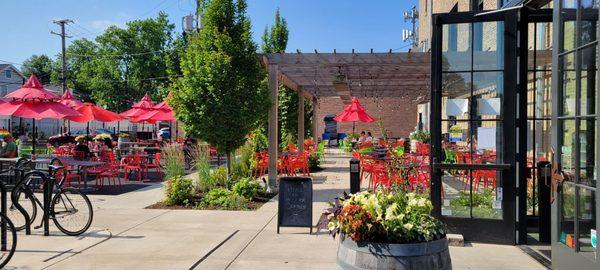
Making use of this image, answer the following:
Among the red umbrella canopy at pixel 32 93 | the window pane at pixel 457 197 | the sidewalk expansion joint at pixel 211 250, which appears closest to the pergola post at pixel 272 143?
the sidewalk expansion joint at pixel 211 250

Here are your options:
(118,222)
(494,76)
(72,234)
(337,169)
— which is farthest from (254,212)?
(337,169)

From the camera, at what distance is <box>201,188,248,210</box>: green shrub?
9469mm

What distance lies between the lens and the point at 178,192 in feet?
32.0

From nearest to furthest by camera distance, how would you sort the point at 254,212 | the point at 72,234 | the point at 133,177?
1. the point at 72,234
2. the point at 254,212
3. the point at 133,177

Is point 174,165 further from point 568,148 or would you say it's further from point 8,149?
point 568,148

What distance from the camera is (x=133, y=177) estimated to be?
49.4ft

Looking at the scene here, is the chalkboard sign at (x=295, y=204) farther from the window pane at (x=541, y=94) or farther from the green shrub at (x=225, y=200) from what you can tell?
the window pane at (x=541, y=94)

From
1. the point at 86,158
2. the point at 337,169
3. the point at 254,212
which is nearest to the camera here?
the point at 254,212

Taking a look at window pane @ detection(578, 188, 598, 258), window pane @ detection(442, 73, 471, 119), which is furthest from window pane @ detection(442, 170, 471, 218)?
window pane @ detection(578, 188, 598, 258)

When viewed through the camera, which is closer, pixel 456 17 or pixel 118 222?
pixel 456 17

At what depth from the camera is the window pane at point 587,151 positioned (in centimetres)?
453

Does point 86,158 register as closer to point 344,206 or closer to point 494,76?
point 494,76

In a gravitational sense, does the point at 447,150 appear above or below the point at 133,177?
above

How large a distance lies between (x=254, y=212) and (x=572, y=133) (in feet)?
18.2
